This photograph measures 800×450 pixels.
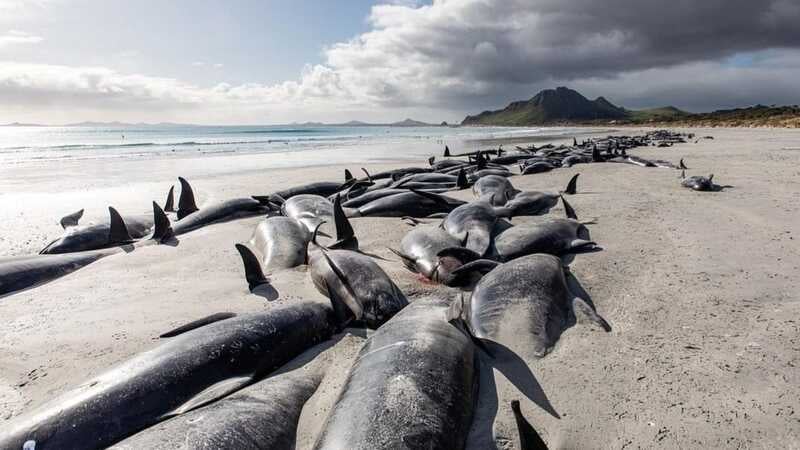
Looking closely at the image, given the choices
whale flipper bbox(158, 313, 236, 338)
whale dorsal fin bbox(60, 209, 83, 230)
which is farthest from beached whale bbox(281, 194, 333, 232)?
whale dorsal fin bbox(60, 209, 83, 230)

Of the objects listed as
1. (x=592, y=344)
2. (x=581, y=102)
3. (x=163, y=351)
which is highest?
(x=581, y=102)

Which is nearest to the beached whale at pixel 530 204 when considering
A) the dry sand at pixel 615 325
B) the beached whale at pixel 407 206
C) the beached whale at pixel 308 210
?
the dry sand at pixel 615 325

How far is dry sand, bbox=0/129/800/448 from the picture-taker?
2.32 metres

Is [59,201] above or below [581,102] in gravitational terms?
below

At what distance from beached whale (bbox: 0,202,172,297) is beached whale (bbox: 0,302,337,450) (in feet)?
10.8

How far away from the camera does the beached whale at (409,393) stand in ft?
6.30

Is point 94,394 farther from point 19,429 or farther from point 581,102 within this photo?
point 581,102

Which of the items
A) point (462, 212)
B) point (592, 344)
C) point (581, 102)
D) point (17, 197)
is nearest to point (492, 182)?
point (462, 212)

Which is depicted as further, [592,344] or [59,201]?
[59,201]

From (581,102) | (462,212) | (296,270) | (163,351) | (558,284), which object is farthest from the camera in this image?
(581,102)

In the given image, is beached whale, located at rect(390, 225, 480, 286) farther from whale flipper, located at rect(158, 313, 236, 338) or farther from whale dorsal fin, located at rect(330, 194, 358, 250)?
whale flipper, located at rect(158, 313, 236, 338)

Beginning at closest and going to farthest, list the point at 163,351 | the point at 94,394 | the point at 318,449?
the point at 318,449, the point at 94,394, the point at 163,351

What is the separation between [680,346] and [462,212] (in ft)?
10.4

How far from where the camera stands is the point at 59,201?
9.80 metres
